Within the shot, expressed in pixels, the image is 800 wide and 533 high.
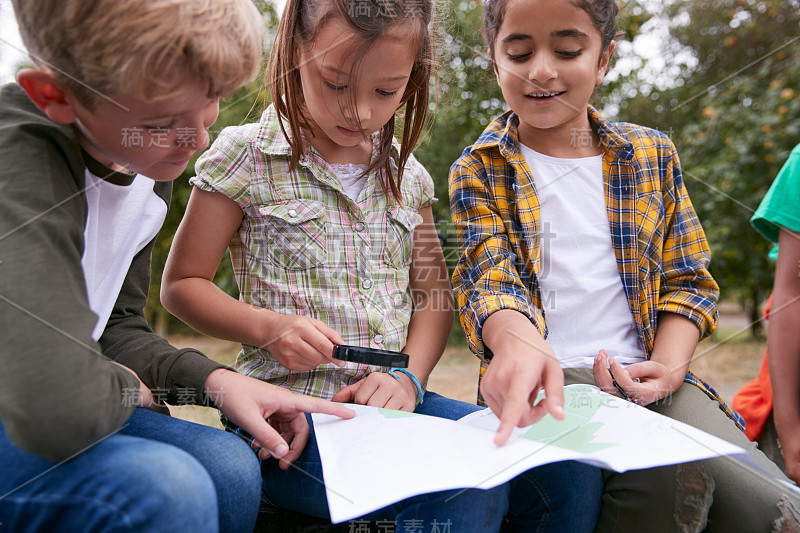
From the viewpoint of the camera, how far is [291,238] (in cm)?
134

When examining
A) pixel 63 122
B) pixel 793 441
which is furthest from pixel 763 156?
pixel 63 122

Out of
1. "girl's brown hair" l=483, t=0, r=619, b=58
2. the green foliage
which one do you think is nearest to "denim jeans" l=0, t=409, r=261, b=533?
"girl's brown hair" l=483, t=0, r=619, b=58

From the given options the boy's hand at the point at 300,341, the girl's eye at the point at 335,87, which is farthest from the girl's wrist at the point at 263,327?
the girl's eye at the point at 335,87

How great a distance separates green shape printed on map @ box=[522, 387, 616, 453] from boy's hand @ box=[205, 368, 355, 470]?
0.30 metres

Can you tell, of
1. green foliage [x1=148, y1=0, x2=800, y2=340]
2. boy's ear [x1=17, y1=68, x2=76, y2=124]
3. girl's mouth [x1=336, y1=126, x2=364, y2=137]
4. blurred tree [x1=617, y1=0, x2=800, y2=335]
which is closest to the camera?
boy's ear [x1=17, y1=68, x2=76, y2=124]

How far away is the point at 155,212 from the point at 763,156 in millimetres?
3497

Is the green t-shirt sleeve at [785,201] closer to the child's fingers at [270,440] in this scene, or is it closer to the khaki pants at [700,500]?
the khaki pants at [700,500]

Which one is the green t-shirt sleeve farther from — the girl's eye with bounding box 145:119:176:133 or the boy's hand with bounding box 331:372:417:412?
the girl's eye with bounding box 145:119:176:133

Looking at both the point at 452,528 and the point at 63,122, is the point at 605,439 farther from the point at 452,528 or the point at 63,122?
the point at 63,122

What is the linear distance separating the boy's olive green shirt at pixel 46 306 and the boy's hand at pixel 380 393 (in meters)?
0.41

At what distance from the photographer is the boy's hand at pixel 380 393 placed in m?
1.22

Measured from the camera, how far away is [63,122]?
3.02 ft

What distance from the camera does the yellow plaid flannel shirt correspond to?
54.3 inches

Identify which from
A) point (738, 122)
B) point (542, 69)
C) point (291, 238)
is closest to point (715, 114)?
point (738, 122)
